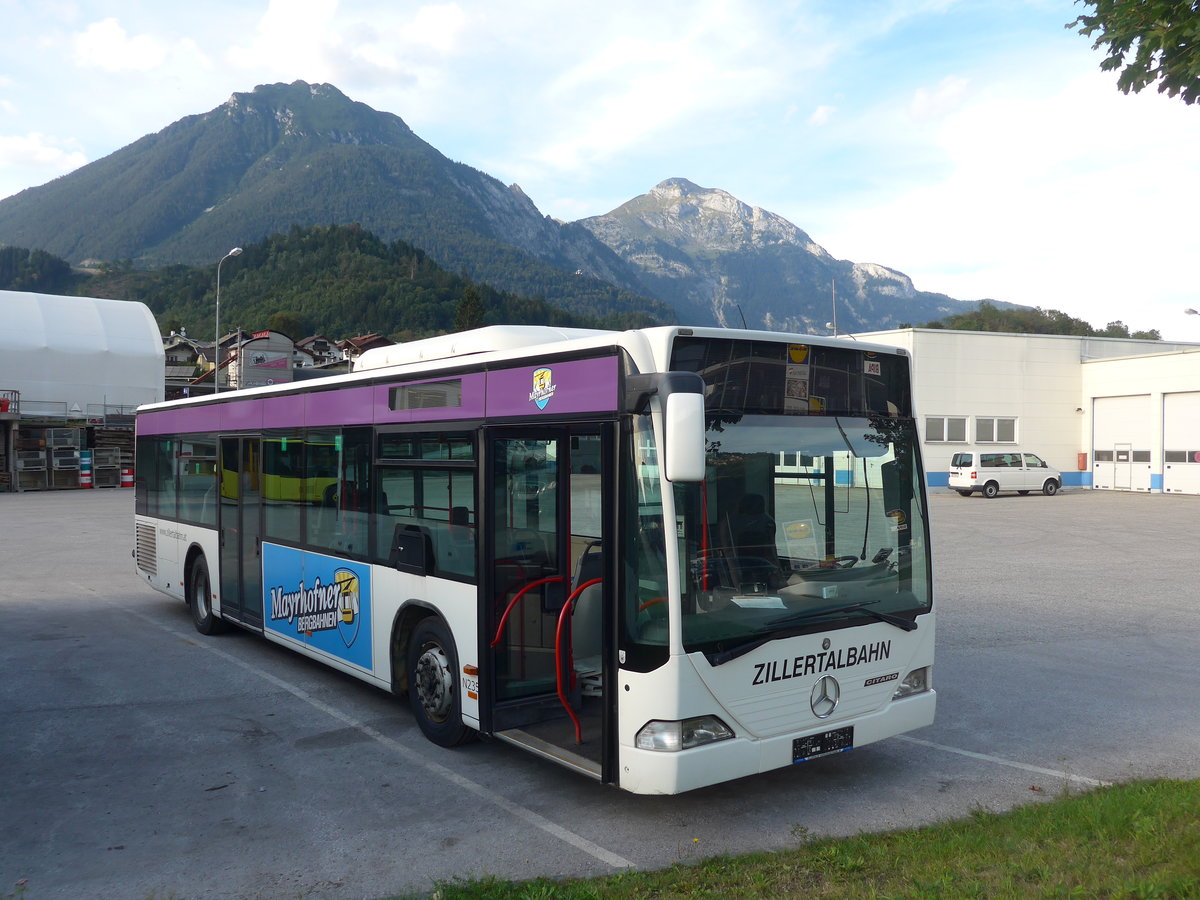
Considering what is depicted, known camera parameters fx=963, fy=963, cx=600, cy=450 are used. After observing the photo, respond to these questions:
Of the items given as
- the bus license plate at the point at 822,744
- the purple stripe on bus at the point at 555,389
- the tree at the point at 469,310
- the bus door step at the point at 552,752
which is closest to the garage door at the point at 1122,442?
the bus license plate at the point at 822,744

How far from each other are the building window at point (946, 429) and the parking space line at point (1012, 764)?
37.0m

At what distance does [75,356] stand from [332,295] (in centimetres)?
6883

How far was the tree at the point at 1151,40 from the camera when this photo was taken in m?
5.84

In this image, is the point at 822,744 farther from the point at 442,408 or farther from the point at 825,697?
the point at 442,408

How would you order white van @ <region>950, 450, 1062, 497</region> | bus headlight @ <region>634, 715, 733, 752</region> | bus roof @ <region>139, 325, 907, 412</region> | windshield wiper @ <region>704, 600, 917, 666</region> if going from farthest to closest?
white van @ <region>950, 450, 1062, 497</region> → bus roof @ <region>139, 325, 907, 412</region> → windshield wiper @ <region>704, 600, 917, 666</region> → bus headlight @ <region>634, 715, 733, 752</region>

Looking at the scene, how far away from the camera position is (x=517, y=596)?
244 inches

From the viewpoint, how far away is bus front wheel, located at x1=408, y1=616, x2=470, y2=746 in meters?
6.39

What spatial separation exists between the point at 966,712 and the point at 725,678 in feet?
11.7

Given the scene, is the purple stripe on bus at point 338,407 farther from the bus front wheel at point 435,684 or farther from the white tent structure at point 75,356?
the white tent structure at point 75,356

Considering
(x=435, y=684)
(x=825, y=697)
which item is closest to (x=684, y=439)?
(x=825, y=697)

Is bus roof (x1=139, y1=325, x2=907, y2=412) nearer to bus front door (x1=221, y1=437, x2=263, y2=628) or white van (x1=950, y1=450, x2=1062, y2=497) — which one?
bus front door (x1=221, y1=437, x2=263, y2=628)

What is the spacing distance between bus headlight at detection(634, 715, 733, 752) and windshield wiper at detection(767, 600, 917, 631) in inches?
24.3

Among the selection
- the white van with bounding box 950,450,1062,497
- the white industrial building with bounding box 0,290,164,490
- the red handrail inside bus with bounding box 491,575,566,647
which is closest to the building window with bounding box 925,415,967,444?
the white van with bounding box 950,450,1062,497

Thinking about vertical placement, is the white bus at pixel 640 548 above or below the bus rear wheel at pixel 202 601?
above
